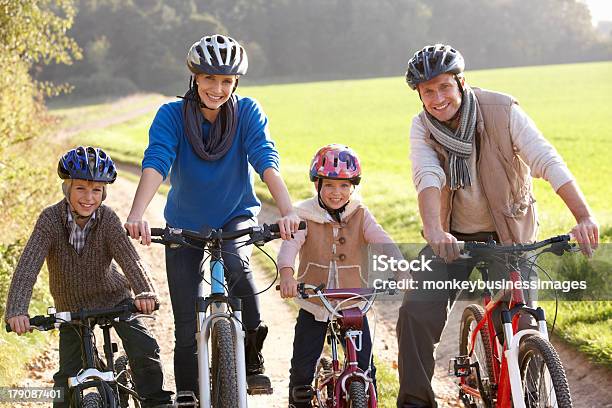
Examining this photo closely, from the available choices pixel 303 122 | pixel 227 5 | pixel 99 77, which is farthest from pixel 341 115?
pixel 227 5

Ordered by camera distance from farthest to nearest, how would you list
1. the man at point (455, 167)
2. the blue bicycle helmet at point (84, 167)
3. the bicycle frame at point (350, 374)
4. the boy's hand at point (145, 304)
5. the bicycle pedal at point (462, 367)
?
the bicycle pedal at point (462, 367) < the man at point (455, 167) < the blue bicycle helmet at point (84, 167) < the bicycle frame at point (350, 374) < the boy's hand at point (145, 304)

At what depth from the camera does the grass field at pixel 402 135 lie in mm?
12023

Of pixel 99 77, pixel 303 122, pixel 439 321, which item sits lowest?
pixel 439 321

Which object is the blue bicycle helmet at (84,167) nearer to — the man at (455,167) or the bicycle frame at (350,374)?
the bicycle frame at (350,374)

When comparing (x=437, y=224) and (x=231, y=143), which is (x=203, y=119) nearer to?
(x=231, y=143)

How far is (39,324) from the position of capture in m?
4.12

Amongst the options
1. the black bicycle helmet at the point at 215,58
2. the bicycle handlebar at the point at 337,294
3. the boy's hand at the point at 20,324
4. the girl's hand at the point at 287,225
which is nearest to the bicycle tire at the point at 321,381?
the bicycle handlebar at the point at 337,294

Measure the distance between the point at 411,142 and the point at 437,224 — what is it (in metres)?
0.65

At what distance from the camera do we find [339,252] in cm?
505

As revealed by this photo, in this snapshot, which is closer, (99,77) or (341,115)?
(341,115)

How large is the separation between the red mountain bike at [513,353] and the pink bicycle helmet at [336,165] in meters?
0.87

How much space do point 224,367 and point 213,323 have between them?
0.85ft

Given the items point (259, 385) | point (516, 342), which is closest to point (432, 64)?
point (516, 342)

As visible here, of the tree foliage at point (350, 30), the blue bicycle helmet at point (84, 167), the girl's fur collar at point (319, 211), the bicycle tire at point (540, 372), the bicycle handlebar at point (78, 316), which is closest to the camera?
the bicycle tire at point (540, 372)
